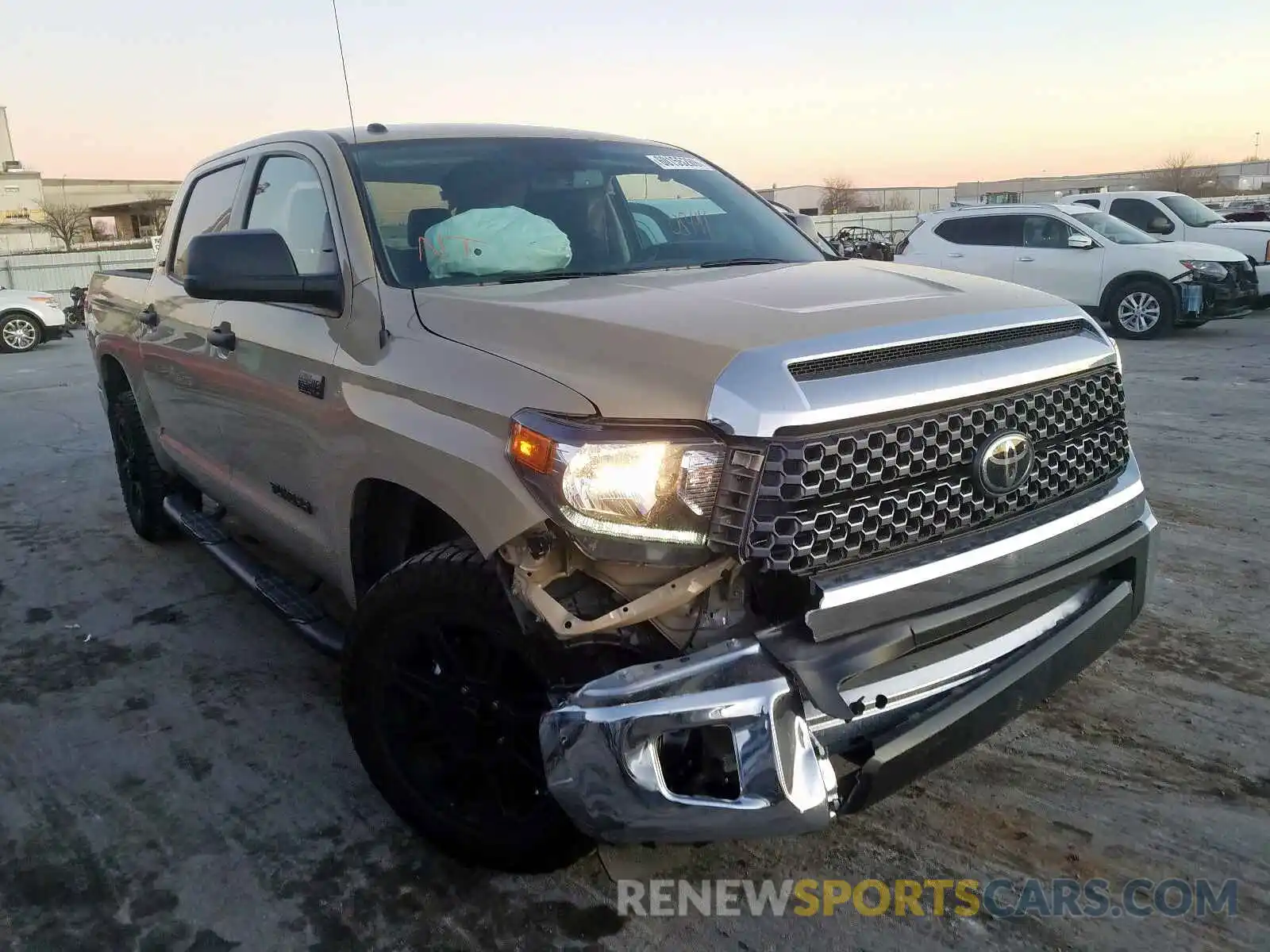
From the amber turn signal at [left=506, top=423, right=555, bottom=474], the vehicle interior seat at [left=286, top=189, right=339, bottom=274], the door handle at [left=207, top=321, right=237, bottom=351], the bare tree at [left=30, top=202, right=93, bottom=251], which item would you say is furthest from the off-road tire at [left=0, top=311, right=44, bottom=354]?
the bare tree at [left=30, top=202, right=93, bottom=251]

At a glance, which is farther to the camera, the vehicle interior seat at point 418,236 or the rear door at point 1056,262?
the rear door at point 1056,262

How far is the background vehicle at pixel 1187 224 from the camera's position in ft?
44.0

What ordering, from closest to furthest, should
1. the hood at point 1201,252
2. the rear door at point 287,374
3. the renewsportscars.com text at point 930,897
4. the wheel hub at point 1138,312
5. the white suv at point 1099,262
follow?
the renewsportscars.com text at point 930,897, the rear door at point 287,374, the white suv at point 1099,262, the hood at point 1201,252, the wheel hub at point 1138,312

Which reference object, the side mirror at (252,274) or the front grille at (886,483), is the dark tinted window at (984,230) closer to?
→ the front grille at (886,483)

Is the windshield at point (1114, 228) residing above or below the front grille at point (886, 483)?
below

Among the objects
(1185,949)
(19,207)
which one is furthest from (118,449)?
(19,207)

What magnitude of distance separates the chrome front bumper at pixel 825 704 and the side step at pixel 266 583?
1.11 meters

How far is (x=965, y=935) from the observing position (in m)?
2.31

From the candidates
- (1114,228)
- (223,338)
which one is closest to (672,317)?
(223,338)

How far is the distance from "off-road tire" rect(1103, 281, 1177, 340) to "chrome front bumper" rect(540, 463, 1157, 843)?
1124 centimetres

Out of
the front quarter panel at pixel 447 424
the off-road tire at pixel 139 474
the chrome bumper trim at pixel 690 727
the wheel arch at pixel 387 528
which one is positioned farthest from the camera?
the off-road tire at pixel 139 474

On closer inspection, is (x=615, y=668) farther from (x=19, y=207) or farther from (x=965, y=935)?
(x=19, y=207)

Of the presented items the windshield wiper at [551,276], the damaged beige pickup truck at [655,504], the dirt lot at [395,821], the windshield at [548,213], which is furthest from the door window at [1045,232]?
the windshield wiper at [551,276]

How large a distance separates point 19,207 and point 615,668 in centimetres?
5742
